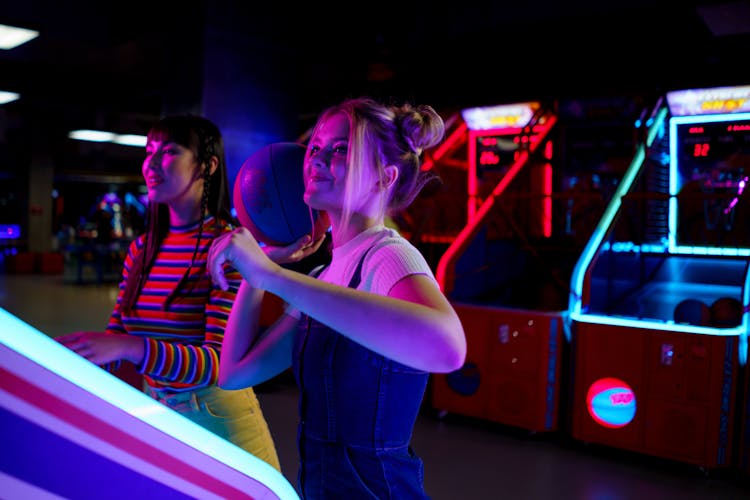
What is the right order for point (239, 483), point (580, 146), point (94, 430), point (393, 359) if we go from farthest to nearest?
point (580, 146)
point (393, 359)
point (239, 483)
point (94, 430)

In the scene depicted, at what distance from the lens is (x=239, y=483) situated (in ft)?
2.34

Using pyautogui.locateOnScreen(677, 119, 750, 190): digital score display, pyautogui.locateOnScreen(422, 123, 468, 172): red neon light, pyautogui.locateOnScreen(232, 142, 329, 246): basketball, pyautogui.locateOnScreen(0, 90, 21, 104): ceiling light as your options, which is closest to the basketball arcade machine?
pyautogui.locateOnScreen(422, 123, 468, 172): red neon light

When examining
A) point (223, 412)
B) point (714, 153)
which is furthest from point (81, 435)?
point (714, 153)

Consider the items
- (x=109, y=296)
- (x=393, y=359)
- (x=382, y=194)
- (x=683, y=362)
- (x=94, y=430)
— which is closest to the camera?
(x=94, y=430)

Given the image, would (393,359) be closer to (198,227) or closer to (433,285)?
(433,285)

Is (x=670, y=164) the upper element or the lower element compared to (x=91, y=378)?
upper

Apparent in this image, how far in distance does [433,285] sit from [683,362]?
373 cm

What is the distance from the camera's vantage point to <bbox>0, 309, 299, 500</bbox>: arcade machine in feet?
1.86

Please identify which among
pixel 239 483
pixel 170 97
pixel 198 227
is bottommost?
pixel 239 483

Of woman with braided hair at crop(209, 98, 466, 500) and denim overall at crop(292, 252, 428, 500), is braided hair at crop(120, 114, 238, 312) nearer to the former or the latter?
woman with braided hair at crop(209, 98, 466, 500)

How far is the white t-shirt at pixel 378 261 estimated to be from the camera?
1.02 meters

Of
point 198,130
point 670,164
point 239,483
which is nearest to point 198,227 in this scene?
point 198,130

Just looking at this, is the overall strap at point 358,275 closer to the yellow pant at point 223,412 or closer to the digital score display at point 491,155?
the yellow pant at point 223,412

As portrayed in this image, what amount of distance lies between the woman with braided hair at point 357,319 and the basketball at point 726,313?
3.93m
